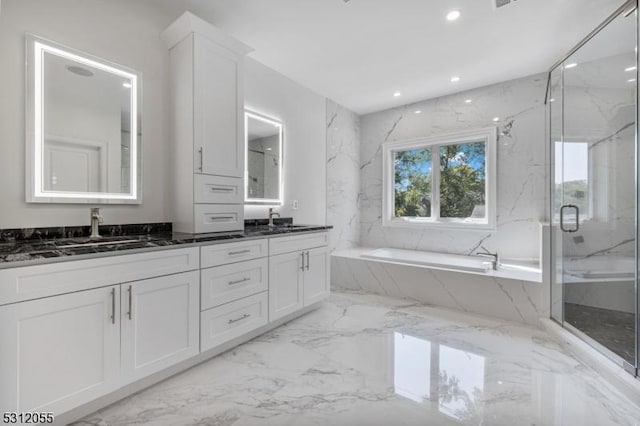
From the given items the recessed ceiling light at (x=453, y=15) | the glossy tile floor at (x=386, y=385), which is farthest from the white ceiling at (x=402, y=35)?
the glossy tile floor at (x=386, y=385)

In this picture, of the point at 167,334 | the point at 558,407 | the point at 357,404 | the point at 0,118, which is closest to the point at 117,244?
the point at 167,334

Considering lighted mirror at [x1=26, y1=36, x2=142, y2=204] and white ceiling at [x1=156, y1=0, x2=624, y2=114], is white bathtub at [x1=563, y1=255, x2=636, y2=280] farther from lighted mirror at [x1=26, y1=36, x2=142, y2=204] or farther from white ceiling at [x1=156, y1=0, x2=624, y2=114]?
lighted mirror at [x1=26, y1=36, x2=142, y2=204]

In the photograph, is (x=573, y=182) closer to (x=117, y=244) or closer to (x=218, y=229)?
(x=218, y=229)

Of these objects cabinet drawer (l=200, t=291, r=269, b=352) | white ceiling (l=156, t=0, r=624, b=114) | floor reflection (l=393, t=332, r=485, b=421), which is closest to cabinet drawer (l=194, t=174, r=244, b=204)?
cabinet drawer (l=200, t=291, r=269, b=352)

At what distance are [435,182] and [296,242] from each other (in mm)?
2475

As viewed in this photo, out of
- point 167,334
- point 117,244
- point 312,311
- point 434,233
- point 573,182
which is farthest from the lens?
point 434,233

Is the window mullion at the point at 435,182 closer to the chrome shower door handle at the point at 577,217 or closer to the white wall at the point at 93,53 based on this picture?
the chrome shower door handle at the point at 577,217

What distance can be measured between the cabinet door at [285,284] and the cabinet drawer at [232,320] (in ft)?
0.33

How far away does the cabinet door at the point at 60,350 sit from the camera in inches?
44.1

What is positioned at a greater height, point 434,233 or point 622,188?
point 622,188

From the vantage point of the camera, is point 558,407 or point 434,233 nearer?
point 558,407

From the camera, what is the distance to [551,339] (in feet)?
7.35

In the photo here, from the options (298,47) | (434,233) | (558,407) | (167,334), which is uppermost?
(298,47)

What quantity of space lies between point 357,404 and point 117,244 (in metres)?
1.53
